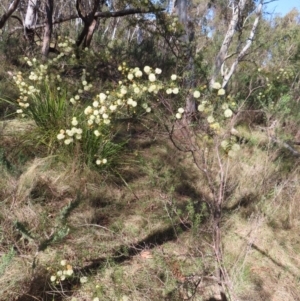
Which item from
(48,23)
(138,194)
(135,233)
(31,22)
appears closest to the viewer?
(135,233)

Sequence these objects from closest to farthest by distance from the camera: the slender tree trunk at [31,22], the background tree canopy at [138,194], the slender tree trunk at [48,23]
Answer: the background tree canopy at [138,194], the slender tree trunk at [48,23], the slender tree trunk at [31,22]

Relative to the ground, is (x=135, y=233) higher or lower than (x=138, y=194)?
lower

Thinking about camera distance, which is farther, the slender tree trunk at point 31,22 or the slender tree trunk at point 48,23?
the slender tree trunk at point 31,22

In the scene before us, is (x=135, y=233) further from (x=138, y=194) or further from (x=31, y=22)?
(x=31, y=22)

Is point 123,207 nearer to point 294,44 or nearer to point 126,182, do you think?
point 126,182

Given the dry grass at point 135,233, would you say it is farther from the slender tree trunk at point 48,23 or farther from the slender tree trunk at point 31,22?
the slender tree trunk at point 31,22

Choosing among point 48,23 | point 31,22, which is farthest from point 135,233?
point 31,22

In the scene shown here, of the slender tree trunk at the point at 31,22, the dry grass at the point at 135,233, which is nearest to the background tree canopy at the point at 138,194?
the dry grass at the point at 135,233

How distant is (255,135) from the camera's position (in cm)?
395

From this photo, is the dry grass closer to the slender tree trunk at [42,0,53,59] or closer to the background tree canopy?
the background tree canopy

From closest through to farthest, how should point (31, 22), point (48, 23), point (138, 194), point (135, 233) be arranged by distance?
point (135, 233) → point (138, 194) → point (48, 23) → point (31, 22)

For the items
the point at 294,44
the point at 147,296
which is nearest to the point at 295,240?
the point at 147,296

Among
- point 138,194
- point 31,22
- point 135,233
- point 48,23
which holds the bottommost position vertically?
point 135,233

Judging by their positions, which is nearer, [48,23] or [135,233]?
[135,233]
